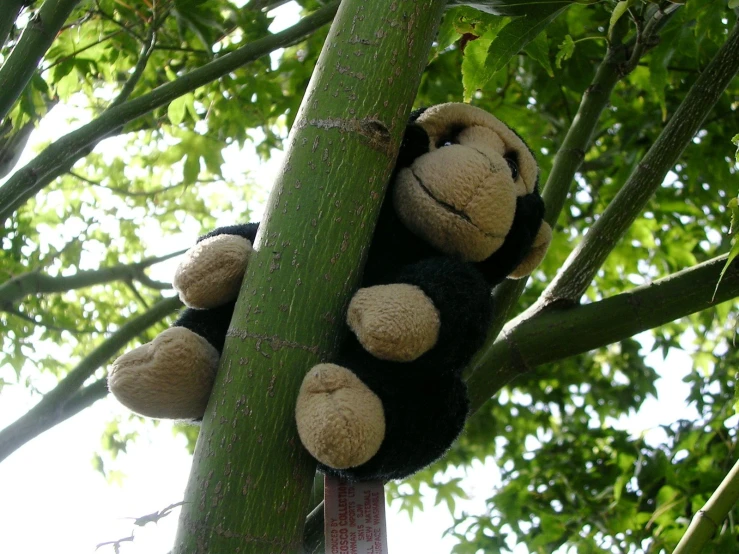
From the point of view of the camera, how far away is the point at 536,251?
3.98ft

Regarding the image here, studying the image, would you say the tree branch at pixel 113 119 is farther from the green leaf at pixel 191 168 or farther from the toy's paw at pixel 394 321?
the green leaf at pixel 191 168

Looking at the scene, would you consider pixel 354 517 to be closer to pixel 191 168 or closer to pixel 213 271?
pixel 213 271

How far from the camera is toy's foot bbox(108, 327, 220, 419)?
35.8 inches

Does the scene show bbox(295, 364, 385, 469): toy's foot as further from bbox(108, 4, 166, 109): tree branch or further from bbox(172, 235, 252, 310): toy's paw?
bbox(108, 4, 166, 109): tree branch

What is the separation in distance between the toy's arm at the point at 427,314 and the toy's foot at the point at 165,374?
7.9 inches

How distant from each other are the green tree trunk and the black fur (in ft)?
0.24

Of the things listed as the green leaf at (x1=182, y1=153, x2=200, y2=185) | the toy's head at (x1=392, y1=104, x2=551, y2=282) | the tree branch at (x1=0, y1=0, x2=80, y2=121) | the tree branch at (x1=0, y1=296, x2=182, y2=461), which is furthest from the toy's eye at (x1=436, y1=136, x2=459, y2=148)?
the green leaf at (x1=182, y1=153, x2=200, y2=185)

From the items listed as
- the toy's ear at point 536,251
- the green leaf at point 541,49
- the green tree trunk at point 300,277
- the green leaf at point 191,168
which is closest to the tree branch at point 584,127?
the green leaf at point 541,49

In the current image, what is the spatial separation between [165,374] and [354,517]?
292 mm

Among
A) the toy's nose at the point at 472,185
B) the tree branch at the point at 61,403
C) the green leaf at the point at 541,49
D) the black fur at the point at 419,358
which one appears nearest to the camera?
the black fur at the point at 419,358

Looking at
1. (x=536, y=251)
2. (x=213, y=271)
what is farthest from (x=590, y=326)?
(x=213, y=271)

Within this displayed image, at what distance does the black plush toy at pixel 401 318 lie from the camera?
863 millimetres

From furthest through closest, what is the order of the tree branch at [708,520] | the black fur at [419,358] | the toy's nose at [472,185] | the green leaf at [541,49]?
the green leaf at [541,49] < the tree branch at [708,520] < the toy's nose at [472,185] < the black fur at [419,358]

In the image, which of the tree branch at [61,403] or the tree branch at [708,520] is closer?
the tree branch at [708,520]
